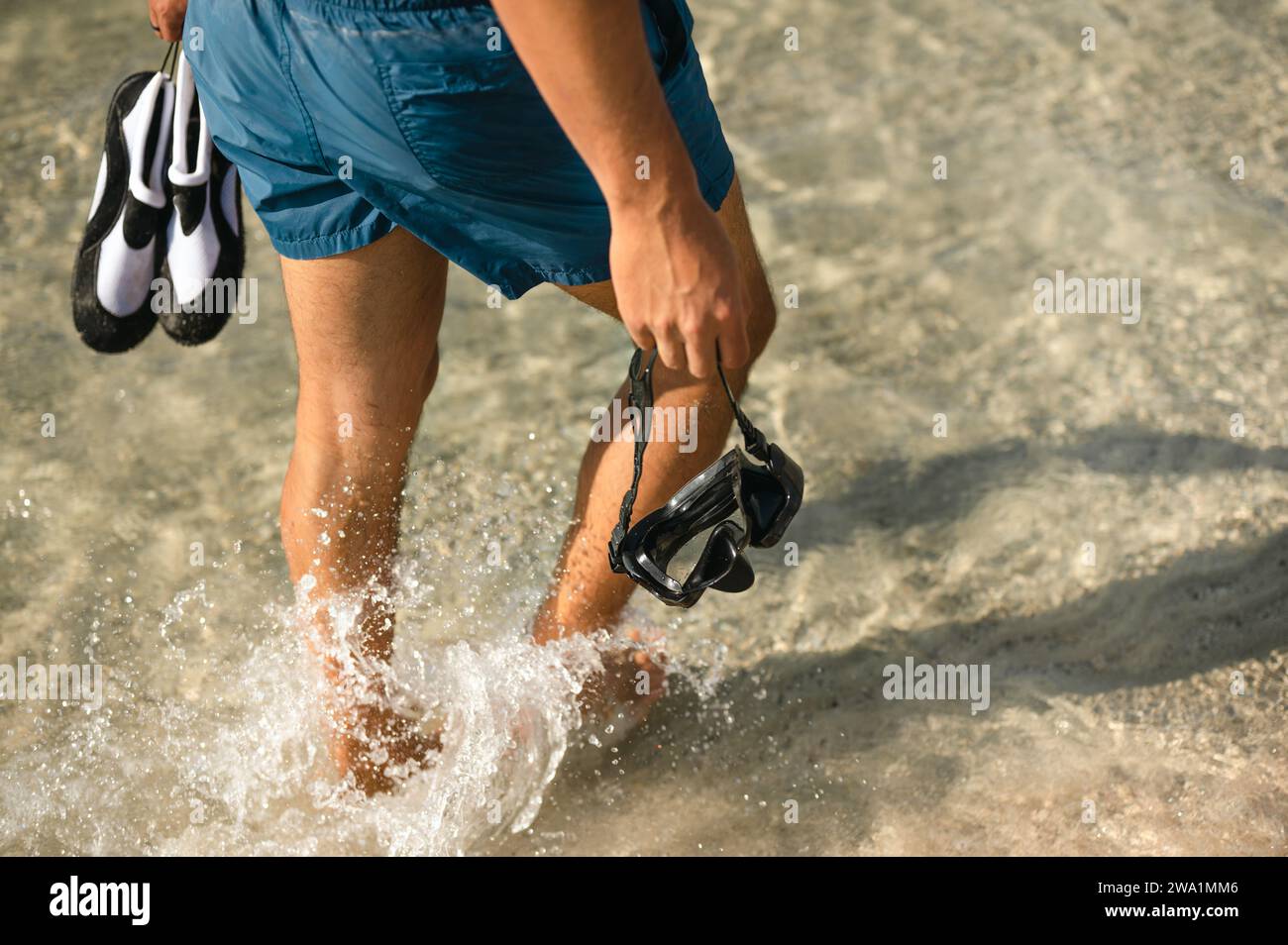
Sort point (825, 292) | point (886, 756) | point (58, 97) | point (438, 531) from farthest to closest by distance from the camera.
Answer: point (58, 97) < point (825, 292) < point (438, 531) < point (886, 756)

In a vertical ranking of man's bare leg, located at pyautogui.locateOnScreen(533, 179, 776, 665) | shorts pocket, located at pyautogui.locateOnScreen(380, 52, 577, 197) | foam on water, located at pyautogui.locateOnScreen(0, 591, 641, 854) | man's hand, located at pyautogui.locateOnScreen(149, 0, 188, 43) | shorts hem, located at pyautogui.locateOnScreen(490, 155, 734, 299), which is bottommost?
foam on water, located at pyautogui.locateOnScreen(0, 591, 641, 854)

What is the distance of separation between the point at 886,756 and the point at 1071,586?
0.53 metres

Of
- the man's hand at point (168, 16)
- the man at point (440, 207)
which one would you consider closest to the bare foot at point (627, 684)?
the man at point (440, 207)

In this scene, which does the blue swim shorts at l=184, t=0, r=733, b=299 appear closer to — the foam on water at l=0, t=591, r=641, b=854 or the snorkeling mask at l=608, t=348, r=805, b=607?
the snorkeling mask at l=608, t=348, r=805, b=607

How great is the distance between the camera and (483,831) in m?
2.07

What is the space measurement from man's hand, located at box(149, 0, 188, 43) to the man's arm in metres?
0.90

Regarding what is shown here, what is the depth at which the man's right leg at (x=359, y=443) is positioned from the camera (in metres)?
1.67

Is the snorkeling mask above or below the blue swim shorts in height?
below

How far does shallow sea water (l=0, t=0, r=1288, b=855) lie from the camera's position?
6.91 ft

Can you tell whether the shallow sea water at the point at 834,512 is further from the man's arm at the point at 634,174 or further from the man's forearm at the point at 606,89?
the man's forearm at the point at 606,89

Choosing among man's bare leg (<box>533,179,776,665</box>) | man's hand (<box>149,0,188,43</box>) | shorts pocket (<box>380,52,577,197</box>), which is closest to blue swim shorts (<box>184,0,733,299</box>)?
shorts pocket (<box>380,52,577,197</box>)
